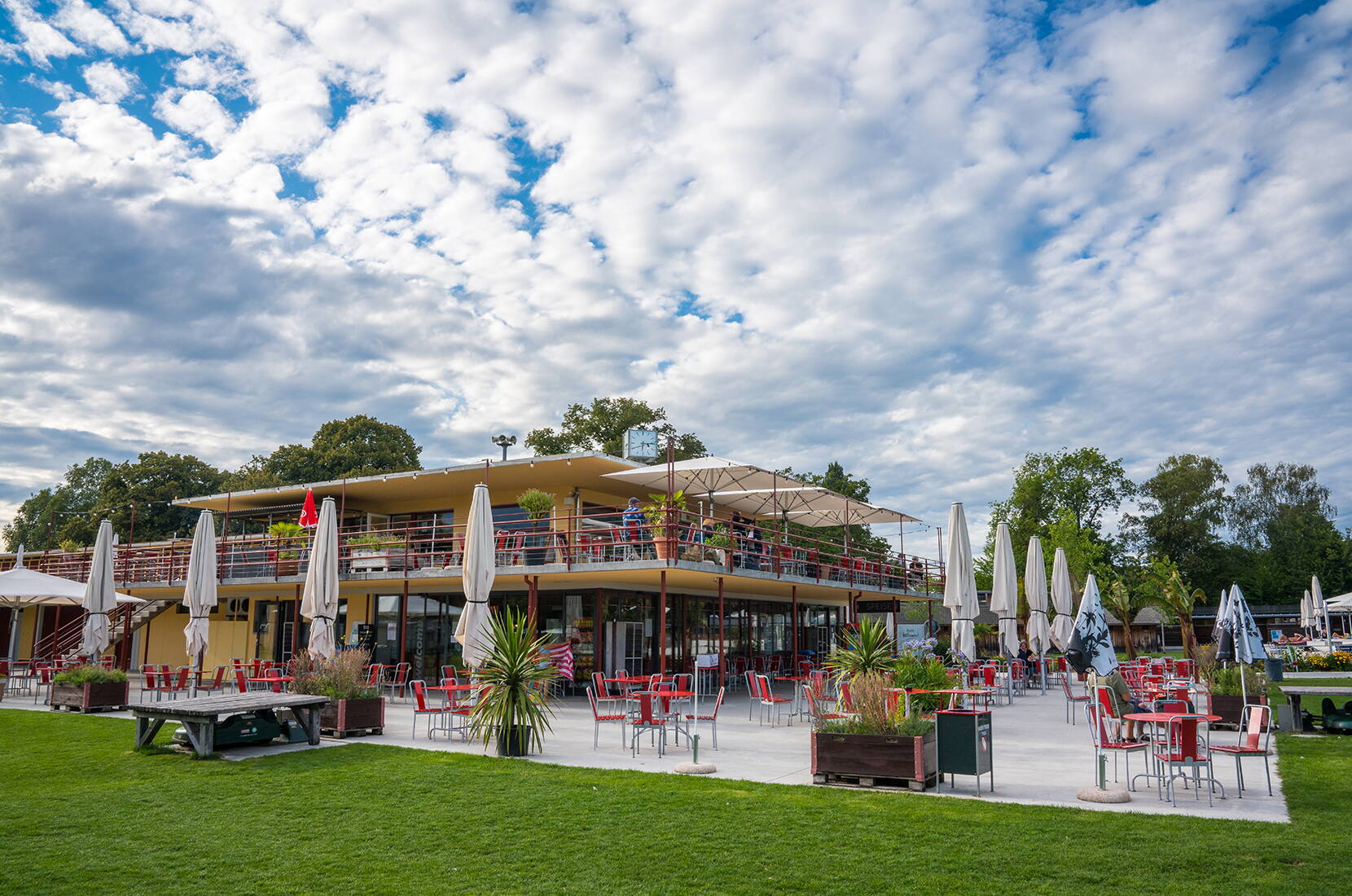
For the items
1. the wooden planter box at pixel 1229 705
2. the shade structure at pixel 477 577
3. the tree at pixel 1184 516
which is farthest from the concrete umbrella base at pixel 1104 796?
the tree at pixel 1184 516

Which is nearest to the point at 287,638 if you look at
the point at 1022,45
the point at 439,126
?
the point at 439,126

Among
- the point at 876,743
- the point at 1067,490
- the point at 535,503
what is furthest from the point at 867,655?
the point at 1067,490

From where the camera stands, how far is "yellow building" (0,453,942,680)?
18734mm

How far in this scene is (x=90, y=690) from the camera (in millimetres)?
16344

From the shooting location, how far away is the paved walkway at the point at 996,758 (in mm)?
8312

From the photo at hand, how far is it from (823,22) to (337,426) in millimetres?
42259

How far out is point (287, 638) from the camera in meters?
27.7

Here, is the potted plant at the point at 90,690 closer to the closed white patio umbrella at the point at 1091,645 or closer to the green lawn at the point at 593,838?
the green lawn at the point at 593,838

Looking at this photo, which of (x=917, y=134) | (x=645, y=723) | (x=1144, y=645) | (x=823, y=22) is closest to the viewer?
(x=823, y=22)

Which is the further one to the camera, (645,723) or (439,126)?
(439,126)

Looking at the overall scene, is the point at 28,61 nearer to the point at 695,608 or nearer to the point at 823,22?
the point at 823,22

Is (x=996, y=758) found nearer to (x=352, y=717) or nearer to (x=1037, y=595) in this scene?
(x=352, y=717)

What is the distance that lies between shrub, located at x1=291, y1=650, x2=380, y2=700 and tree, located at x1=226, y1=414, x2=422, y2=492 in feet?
105

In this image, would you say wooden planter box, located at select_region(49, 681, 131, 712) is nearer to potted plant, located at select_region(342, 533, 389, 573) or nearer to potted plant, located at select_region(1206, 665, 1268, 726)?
potted plant, located at select_region(342, 533, 389, 573)
